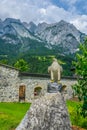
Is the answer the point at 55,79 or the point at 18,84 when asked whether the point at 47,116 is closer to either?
the point at 55,79

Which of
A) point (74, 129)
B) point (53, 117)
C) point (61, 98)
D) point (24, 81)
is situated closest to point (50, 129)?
point (53, 117)

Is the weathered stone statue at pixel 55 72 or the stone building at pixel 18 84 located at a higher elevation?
the weathered stone statue at pixel 55 72

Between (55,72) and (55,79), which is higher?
(55,72)

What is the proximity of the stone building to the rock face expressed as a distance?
2350cm

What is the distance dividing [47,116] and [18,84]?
87.7ft

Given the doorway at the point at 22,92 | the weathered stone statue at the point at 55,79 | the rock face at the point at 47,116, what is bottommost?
the doorway at the point at 22,92

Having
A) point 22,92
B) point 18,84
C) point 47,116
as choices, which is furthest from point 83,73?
point 22,92

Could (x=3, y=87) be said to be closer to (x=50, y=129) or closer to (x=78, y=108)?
(x=78, y=108)

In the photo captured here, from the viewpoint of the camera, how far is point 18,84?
123 ft

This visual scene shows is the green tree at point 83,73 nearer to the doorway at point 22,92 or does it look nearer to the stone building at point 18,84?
the stone building at point 18,84

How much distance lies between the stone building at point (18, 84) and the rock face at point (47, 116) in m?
23.5

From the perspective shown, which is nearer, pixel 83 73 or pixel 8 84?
pixel 83 73

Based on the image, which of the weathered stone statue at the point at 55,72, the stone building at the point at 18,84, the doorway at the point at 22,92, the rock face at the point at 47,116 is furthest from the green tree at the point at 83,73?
the doorway at the point at 22,92

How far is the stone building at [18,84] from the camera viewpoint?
3595 cm
